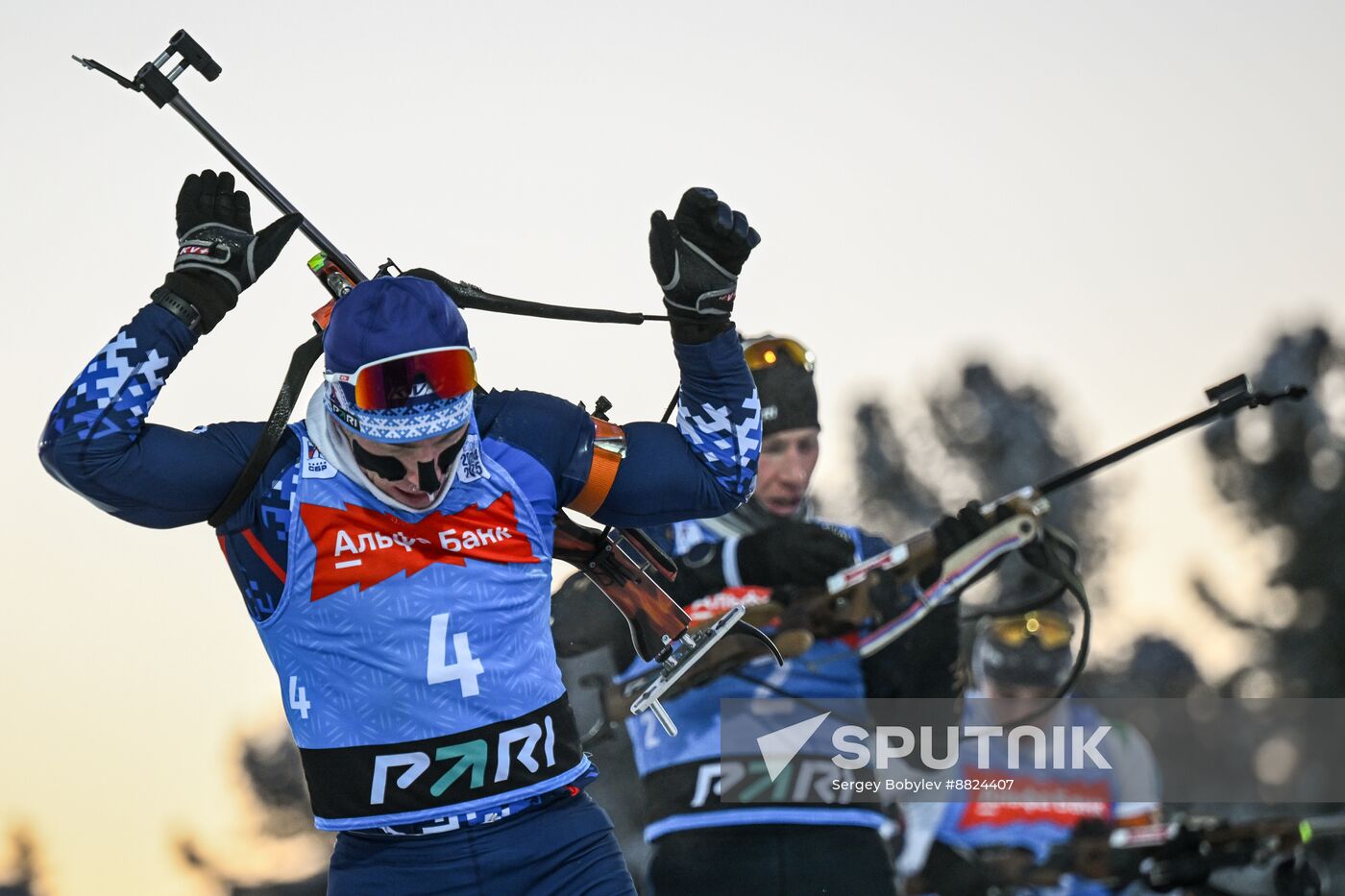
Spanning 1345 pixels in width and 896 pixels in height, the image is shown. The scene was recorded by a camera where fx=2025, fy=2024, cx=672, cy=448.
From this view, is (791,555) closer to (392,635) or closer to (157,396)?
(392,635)

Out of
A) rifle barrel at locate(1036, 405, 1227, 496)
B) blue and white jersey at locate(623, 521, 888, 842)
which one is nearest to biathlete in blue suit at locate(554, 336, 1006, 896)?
blue and white jersey at locate(623, 521, 888, 842)

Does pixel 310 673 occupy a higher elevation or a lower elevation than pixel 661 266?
lower

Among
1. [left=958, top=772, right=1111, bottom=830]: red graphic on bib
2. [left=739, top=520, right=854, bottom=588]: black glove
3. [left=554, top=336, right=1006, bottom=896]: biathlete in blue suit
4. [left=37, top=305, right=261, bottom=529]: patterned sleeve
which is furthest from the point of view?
[left=958, top=772, right=1111, bottom=830]: red graphic on bib

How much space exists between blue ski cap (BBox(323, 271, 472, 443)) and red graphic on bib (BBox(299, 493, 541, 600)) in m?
0.21

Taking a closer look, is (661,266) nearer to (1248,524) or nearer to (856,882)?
(856,882)

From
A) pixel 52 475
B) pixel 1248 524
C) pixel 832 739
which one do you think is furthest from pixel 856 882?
pixel 1248 524

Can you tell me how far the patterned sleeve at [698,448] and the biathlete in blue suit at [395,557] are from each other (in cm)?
21

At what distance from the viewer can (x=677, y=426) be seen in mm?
4848

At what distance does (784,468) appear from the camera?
742cm

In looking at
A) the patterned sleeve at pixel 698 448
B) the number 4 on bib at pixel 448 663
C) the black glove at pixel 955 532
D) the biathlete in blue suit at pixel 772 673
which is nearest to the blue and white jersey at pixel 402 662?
the number 4 on bib at pixel 448 663

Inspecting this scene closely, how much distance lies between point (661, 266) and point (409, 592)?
93 centimetres

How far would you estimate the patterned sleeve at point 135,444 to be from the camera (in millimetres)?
4191

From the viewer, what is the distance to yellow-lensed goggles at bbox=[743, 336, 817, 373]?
24.6 ft

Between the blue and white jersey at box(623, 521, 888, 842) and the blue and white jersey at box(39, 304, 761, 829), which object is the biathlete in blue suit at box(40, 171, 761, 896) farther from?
the blue and white jersey at box(623, 521, 888, 842)
